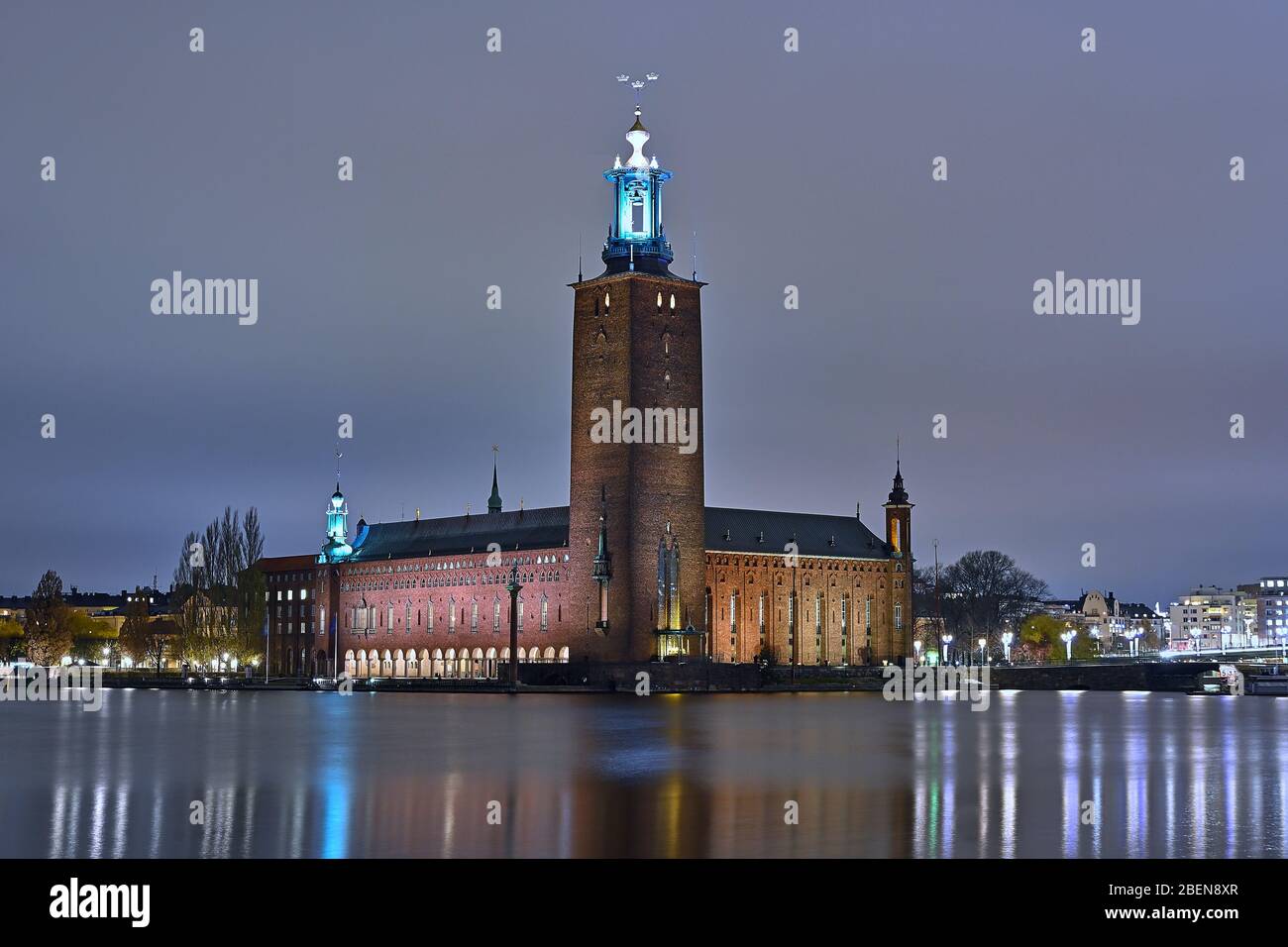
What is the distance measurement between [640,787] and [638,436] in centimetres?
5625

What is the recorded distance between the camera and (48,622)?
102m

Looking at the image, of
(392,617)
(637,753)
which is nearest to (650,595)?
(392,617)

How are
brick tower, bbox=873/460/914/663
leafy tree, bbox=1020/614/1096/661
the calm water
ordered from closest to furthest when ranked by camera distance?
the calm water
brick tower, bbox=873/460/914/663
leafy tree, bbox=1020/614/1096/661

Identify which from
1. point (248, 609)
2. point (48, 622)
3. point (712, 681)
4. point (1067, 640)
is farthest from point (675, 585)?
point (1067, 640)

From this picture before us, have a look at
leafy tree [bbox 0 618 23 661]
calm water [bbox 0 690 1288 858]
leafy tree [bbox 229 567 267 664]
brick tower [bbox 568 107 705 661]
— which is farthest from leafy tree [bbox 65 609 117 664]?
calm water [bbox 0 690 1288 858]

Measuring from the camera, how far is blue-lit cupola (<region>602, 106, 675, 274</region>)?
79.9 meters

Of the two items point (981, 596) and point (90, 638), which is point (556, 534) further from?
point (90, 638)

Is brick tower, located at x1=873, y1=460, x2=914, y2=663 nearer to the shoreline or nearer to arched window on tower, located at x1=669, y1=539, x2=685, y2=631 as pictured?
the shoreline

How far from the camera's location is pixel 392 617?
100 meters

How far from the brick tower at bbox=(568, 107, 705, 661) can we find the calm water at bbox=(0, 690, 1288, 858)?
32904 millimetres

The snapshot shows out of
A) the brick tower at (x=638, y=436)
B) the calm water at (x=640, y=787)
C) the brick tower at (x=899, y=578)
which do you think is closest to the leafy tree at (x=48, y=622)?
the brick tower at (x=638, y=436)

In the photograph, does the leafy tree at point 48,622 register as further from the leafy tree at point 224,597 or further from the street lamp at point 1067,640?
the street lamp at point 1067,640

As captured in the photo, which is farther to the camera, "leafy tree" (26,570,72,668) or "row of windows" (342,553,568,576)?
"leafy tree" (26,570,72,668)
